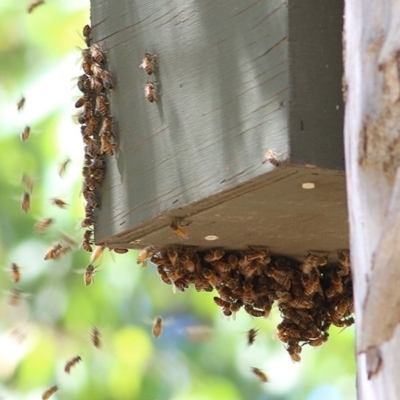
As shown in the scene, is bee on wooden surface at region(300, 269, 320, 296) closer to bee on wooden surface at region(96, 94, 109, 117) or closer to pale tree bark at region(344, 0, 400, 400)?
bee on wooden surface at region(96, 94, 109, 117)

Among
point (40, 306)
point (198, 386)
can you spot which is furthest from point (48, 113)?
point (198, 386)

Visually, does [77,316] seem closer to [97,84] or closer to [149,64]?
[97,84]

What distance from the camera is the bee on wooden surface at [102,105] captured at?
4012mm

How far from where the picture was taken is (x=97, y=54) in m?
4.07

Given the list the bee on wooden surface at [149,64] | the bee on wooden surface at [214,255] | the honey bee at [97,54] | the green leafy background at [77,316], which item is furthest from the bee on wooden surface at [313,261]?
the green leafy background at [77,316]

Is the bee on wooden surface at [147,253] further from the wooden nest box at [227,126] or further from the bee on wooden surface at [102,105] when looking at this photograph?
the bee on wooden surface at [102,105]

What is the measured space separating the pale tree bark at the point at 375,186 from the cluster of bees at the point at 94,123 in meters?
1.50

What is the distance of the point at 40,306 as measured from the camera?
30.1 ft

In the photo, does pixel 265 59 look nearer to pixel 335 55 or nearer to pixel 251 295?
pixel 335 55

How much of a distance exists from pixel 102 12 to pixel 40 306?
212 inches

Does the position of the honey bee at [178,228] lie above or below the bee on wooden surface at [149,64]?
below

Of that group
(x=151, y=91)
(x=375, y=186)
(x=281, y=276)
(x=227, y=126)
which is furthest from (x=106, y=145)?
(x=375, y=186)

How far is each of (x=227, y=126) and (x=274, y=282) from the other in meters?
0.97

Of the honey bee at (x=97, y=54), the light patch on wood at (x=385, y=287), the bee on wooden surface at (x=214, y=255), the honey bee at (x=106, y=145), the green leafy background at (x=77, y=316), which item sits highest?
the green leafy background at (x=77, y=316)
